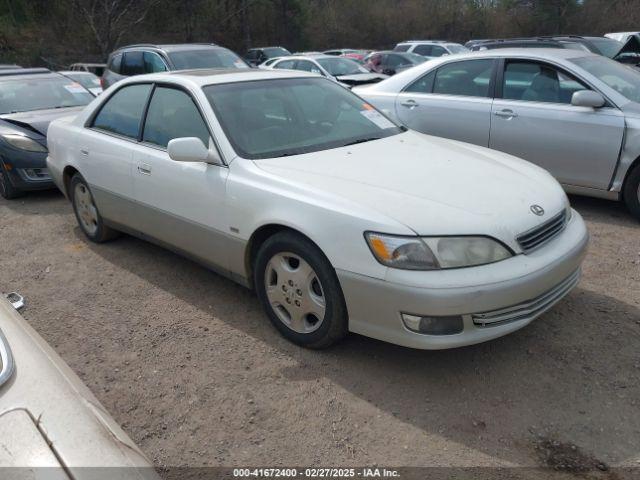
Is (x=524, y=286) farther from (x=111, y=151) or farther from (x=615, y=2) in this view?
(x=615, y=2)

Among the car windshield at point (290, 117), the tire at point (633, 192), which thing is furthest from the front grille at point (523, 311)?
the tire at point (633, 192)

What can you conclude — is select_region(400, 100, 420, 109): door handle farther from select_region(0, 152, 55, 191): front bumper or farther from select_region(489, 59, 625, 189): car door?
select_region(0, 152, 55, 191): front bumper

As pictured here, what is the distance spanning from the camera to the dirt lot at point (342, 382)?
8.54 feet

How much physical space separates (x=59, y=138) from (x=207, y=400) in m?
3.34

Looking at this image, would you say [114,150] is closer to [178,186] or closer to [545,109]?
[178,186]

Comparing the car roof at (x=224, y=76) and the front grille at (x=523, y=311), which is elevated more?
the car roof at (x=224, y=76)

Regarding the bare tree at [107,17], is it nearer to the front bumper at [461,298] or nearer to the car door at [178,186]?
the car door at [178,186]

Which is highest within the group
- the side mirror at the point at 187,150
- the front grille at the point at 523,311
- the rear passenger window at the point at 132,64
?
the side mirror at the point at 187,150

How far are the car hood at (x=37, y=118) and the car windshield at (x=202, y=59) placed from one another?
208 cm

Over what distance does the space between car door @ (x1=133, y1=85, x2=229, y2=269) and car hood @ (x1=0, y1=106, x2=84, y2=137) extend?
3467 millimetres

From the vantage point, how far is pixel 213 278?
4.41 m

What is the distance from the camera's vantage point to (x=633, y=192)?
204 inches

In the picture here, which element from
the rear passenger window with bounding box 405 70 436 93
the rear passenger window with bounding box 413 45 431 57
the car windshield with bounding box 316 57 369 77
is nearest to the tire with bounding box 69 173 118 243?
the rear passenger window with bounding box 405 70 436 93

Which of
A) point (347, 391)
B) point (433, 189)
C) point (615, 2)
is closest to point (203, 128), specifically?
point (433, 189)
